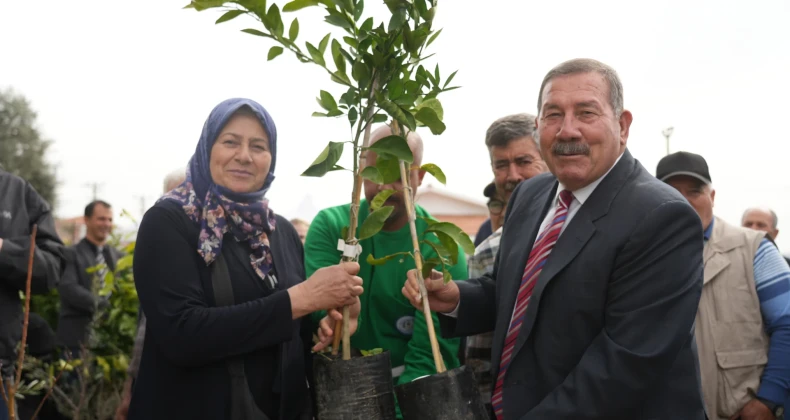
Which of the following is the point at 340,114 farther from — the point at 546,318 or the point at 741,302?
the point at 741,302

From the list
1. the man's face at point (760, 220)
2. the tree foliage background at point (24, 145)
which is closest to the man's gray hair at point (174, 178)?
the man's face at point (760, 220)

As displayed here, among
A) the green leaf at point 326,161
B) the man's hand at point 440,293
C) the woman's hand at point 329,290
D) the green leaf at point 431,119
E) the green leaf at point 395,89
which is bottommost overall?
the man's hand at point 440,293

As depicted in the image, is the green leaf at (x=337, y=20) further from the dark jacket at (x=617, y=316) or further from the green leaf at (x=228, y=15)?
the dark jacket at (x=617, y=316)

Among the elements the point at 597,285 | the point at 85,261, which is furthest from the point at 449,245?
the point at 85,261

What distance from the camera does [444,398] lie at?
2.12 metres

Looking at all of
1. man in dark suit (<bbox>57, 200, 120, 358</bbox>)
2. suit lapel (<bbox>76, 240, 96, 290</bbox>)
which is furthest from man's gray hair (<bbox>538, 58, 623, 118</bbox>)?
suit lapel (<bbox>76, 240, 96, 290</bbox>)

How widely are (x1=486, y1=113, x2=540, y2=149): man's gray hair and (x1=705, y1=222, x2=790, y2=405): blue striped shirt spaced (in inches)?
51.7

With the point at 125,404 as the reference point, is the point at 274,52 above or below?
above

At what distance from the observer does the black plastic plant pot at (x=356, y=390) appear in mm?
2203

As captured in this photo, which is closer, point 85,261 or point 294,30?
point 294,30

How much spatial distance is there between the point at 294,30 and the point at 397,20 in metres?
0.35

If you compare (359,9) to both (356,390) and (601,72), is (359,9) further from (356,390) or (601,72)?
(356,390)

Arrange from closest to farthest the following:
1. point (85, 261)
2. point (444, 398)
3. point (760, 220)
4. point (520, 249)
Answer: point (444, 398), point (520, 249), point (85, 261), point (760, 220)

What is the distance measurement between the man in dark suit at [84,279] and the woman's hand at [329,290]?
9.90 feet
